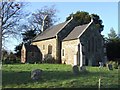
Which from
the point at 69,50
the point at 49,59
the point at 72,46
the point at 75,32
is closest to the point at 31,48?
the point at 49,59

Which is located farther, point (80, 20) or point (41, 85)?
point (80, 20)

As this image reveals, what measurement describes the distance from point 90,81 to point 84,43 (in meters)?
37.6

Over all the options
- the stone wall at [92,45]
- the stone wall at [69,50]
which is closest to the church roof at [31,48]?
the stone wall at [69,50]

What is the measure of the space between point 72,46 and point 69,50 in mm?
1715

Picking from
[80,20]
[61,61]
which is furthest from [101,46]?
[80,20]

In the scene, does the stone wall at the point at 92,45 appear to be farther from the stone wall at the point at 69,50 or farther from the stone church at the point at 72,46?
the stone wall at the point at 69,50

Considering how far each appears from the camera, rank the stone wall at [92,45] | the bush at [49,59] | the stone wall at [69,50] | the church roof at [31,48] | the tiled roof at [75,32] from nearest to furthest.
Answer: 1. the stone wall at [69,50]
2. the stone wall at [92,45]
3. the tiled roof at [75,32]
4. the bush at [49,59]
5. the church roof at [31,48]

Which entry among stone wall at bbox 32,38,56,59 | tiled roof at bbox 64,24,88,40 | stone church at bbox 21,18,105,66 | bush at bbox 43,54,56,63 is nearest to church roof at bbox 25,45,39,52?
stone church at bbox 21,18,105,66

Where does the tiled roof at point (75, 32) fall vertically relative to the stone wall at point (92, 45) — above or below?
above

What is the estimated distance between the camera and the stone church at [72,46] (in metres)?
58.7

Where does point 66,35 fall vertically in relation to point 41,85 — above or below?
above

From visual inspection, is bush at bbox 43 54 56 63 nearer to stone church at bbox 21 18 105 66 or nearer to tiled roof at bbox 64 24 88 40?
stone church at bbox 21 18 105 66

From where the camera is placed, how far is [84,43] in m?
59.2

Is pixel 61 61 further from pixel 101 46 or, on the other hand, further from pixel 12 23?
pixel 12 23
